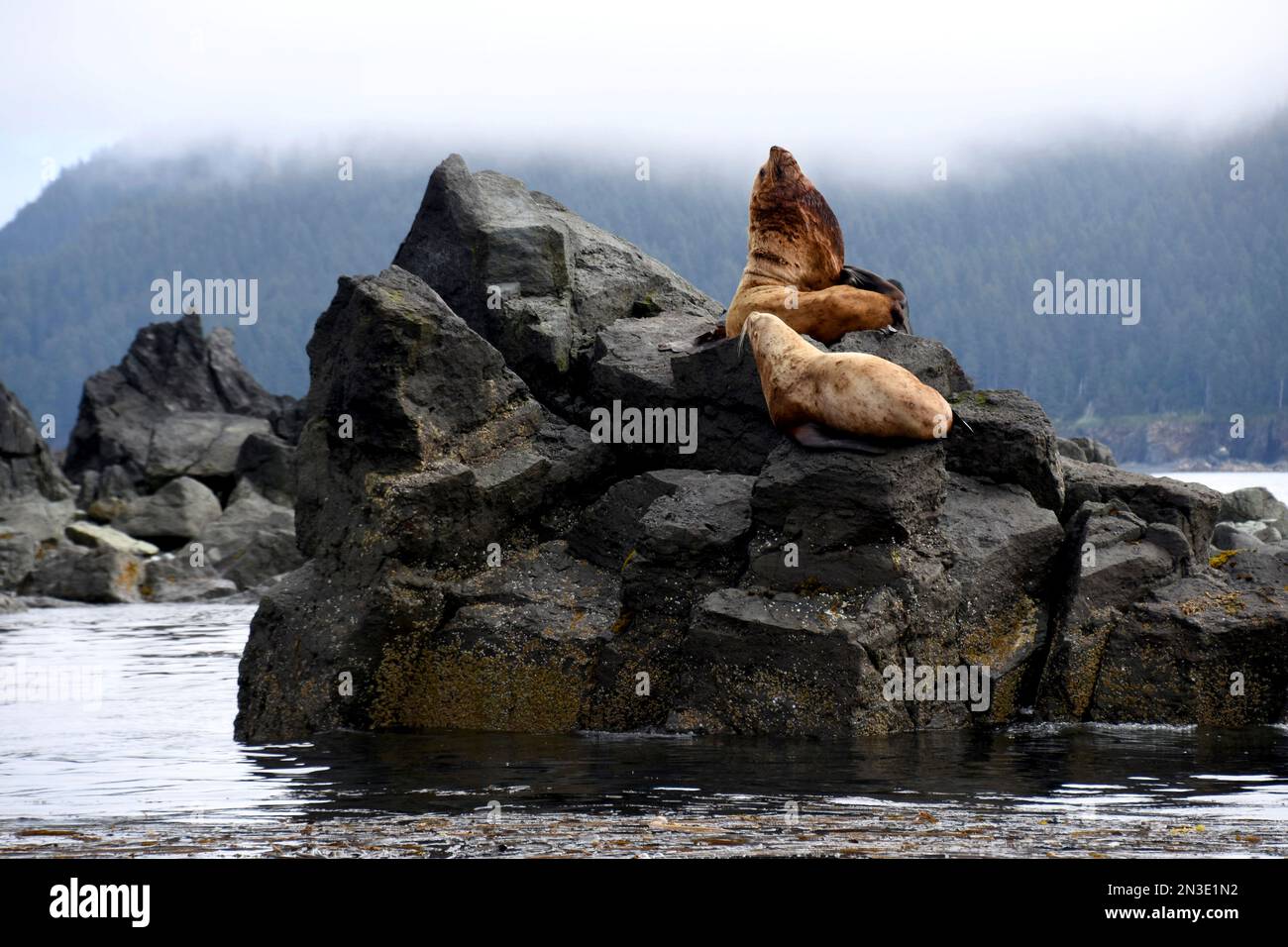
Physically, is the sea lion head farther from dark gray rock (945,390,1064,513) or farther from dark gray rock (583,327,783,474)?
dark gray rock (945,390,1064,513)

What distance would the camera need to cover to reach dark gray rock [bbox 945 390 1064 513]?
504 inches

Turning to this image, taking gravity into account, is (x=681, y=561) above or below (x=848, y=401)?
below

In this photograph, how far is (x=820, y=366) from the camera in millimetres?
11773

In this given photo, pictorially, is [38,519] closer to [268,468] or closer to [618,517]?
[268,468]

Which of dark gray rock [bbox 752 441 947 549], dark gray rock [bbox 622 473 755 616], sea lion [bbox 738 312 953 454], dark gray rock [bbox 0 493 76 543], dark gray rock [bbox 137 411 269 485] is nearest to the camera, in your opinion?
dark gray rock [bbox 752 441 947 549]

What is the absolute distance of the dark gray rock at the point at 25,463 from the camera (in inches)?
1991

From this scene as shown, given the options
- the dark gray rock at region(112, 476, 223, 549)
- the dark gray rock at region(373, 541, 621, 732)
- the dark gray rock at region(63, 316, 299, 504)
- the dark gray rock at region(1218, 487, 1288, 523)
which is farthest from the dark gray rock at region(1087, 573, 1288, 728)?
the dark gray rock at region(63, 316, 299, 504)

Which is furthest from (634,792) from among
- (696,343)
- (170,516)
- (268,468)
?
(268,468)

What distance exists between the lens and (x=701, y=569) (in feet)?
39.0

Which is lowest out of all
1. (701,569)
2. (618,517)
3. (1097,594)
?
(1097,594)

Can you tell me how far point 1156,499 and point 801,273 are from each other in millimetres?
3725

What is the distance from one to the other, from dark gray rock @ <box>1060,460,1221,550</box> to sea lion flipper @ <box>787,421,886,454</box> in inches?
104

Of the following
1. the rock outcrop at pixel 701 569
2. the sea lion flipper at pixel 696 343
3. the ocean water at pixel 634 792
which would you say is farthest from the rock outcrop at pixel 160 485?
the sea lion flipper at pixel 696 343
